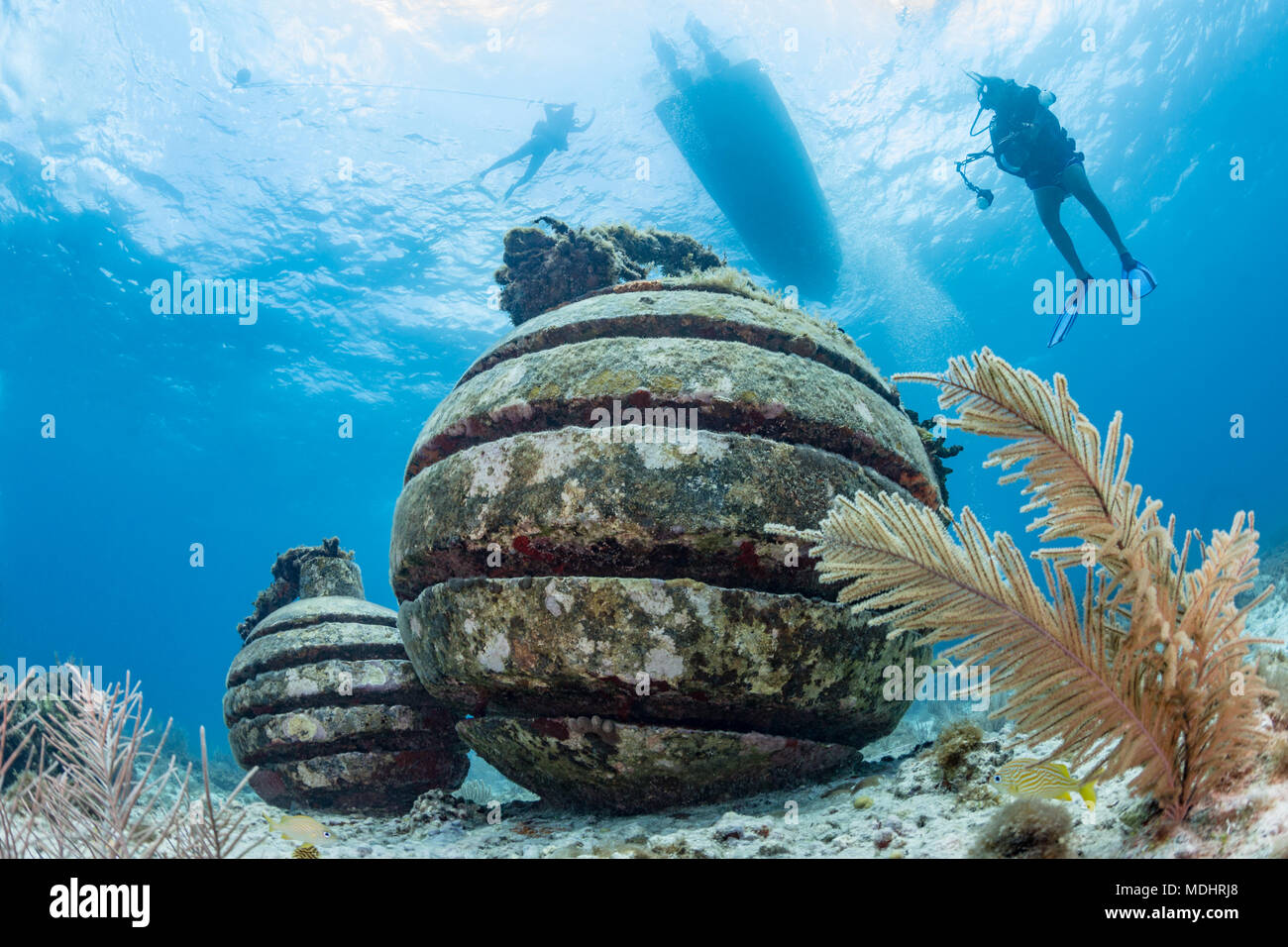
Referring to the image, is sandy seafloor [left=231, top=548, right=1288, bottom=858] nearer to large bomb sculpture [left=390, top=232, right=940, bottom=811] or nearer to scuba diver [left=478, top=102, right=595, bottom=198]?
large bomb sculpture [left=390, top=232, right=940, bottom=811]

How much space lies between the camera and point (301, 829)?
9.20 feet

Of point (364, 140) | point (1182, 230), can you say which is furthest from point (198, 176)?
point (1182, 230)

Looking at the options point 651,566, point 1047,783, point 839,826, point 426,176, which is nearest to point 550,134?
point 426,176

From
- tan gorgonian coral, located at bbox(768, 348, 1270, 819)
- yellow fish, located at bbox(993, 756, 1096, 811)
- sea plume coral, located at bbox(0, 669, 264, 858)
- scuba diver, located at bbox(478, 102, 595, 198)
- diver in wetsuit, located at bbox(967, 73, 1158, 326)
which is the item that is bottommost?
yellow fish, located at bbox(993, 756, 1096, 811)

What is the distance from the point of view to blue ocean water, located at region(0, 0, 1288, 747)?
22.7 m

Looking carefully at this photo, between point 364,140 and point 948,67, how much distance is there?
23.6 meters

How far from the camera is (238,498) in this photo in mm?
57094

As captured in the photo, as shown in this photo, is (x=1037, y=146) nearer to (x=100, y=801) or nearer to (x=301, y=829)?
(x=301, y=829)

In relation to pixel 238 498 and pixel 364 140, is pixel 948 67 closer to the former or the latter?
pixel 364 140

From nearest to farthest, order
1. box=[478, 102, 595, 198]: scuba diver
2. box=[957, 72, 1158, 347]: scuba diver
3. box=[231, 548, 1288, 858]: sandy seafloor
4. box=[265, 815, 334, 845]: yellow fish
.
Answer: box=[231, 548, 1288, 858]: sandy seafloor
box=[265, 815, 334, 845]: yellow fish
box=[957, 72, 1158, 347]: scuba diver
box=[478, 102, 595, 198]: scuba diver

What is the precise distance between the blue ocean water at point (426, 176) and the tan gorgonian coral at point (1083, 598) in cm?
2087

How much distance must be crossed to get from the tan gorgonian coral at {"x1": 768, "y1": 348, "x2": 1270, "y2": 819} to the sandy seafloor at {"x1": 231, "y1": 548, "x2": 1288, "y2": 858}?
12 cm

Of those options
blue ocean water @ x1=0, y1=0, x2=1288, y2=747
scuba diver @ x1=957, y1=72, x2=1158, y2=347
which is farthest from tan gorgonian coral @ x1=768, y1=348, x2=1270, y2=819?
blue ocean water @ x1=0, y1=0, x2=1288, y2=747

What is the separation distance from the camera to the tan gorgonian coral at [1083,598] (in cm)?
139
